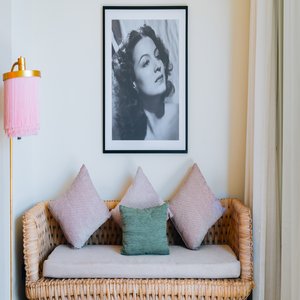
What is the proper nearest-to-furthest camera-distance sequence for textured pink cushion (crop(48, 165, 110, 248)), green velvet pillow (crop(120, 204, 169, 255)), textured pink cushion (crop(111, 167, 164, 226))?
1. green velvet pillow (crop(120, 204, 169, 255))
2. textured pink cushion (crop(48, 165, 110, 248))
3. textured pink cushion (crop(111, 167, 164, 226))

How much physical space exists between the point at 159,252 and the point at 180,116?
38.4 inches

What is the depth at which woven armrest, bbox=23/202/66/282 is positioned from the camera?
255 centimetres

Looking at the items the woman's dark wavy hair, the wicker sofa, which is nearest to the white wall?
the woman's dark wavy hair

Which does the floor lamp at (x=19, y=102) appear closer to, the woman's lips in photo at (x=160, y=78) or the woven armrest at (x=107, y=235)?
the woven armrest at (x=107, y=235)

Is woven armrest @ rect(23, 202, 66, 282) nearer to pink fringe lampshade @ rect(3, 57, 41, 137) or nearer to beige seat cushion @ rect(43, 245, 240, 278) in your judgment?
beige seat cushion @ rect(43, 245, 240, 278)

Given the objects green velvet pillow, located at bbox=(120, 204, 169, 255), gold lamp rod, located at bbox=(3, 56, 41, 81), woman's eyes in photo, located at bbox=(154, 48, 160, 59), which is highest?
woman's eyes in photo, located at bbox=(154, 48, 160, 59)

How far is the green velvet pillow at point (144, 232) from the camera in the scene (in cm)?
270

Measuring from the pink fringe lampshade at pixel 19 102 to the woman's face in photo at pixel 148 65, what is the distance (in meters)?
0.94

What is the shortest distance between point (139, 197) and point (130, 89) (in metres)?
0.77

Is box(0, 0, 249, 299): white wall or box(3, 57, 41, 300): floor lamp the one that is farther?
box(0, 0, 249, 299): white wall

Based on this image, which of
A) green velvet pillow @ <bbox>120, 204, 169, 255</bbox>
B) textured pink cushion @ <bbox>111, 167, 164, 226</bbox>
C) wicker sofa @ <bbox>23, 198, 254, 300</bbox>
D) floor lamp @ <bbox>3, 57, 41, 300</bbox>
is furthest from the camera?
textured pink cushion @ <bbox>111, 167, 164, 226</bbox>

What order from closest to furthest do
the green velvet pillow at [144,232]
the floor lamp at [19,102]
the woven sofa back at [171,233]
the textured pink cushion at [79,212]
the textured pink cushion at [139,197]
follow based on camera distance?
1. the floor lamp at [19,102]
2. the green velvet pillow at [144,232]
3. the textured pink cushion at [79,212]
4. the textured pink cushion at [139,197]
5. the woven sofa back at [171,233]

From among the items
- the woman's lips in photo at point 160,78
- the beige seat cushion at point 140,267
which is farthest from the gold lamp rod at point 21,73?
the beige seat cushion at point 140,267

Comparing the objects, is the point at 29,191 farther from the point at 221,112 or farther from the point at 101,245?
the point at 221,112
